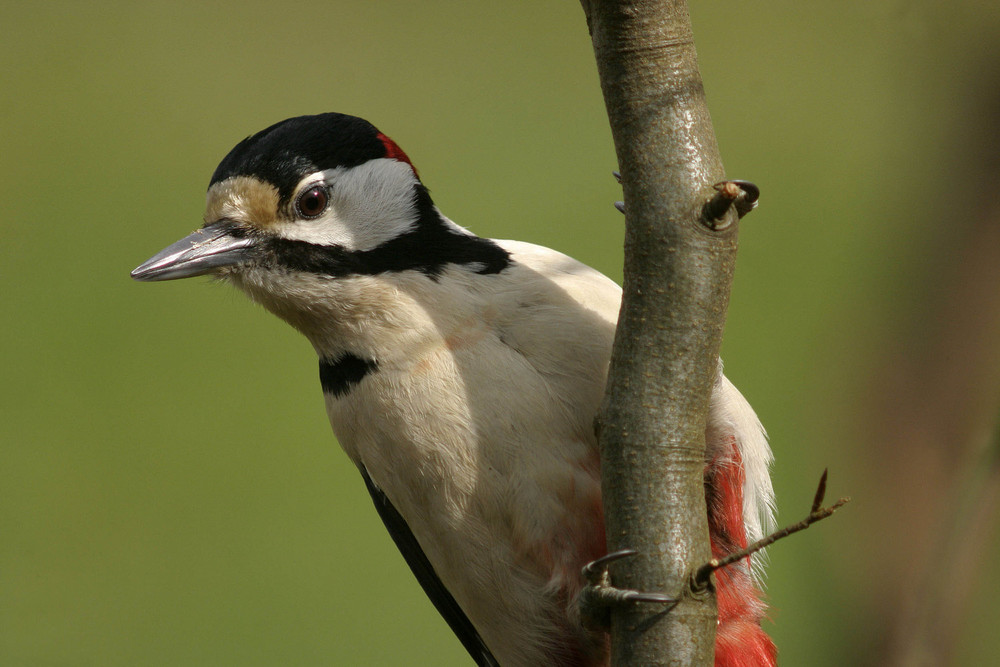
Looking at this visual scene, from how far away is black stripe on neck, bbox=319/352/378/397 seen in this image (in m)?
1.57

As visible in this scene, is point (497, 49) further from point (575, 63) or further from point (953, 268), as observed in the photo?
point (953, 268)

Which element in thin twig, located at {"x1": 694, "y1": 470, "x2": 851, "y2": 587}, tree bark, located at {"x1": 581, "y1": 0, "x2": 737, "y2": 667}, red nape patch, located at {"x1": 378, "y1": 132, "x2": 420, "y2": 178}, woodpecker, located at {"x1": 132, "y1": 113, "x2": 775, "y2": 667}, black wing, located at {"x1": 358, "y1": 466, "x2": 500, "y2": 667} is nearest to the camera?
Answer: thin twig, located at {"x1": 694, "y1": 470, "x2": 851, "y2": 587}

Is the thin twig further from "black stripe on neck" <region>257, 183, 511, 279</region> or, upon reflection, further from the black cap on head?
the black cap on head

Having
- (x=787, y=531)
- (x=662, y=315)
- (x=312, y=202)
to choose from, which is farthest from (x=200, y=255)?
(x=787, y=531)

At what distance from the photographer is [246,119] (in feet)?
16.3

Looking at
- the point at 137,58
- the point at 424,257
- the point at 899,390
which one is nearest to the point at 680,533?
the point at 899,390

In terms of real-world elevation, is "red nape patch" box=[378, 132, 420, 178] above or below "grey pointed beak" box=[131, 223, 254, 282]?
above

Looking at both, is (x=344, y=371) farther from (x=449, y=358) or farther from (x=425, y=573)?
(x=425, y=573)

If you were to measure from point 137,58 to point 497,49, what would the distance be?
1.98m

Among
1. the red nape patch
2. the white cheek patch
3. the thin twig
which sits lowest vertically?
the thin twig

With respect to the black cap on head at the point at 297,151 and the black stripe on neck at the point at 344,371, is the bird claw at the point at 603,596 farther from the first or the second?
the black cap on head at the point at 297,151

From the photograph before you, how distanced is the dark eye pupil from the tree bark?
60cm

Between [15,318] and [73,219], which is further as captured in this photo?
[73,219]

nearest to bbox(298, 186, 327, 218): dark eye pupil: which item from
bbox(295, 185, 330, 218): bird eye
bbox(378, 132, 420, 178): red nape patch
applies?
bbox(295, 185, 330, 218): bird eye
